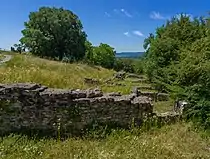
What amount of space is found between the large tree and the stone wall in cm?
4183

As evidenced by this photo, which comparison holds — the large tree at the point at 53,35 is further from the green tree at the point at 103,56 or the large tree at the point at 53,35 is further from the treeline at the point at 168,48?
the green tree at the point at 103,56

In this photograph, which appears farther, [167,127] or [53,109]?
[167,127]

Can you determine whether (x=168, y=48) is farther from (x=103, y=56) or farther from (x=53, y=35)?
(x=103, y=56)

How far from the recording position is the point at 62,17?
177ft

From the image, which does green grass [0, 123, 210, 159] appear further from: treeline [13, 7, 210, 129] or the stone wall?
treeline [13, 7, 210, 129]

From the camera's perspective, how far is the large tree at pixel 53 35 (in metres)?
49.6

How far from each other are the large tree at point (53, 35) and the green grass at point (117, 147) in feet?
140

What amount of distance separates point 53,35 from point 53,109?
4470 centimetres

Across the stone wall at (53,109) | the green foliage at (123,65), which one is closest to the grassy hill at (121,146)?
the stone wall at (53,109)

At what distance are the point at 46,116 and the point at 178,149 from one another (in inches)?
130

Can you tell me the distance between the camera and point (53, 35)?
2041 inches

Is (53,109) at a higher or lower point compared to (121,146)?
higher

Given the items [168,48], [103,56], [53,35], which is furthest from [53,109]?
[103,56]

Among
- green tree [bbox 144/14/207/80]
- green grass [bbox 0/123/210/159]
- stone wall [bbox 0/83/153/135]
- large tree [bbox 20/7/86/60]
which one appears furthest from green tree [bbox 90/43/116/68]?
green grass [bbox 0/123/210/159]
